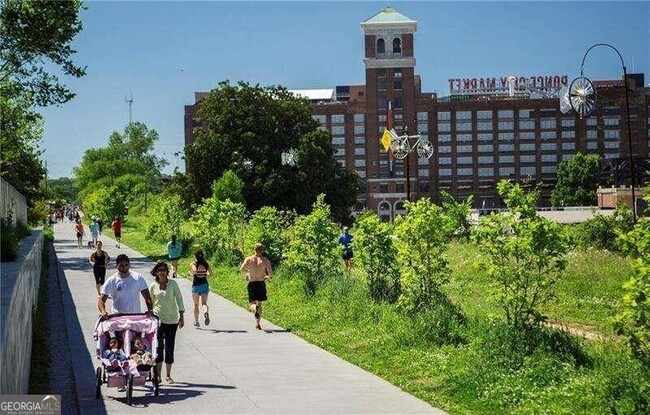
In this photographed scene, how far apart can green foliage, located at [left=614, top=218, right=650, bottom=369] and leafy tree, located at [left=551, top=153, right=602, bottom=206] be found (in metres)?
108

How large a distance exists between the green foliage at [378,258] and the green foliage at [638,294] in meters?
9.17

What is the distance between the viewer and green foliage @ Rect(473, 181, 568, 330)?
13148 millimetres

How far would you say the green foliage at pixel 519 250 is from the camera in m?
13.1

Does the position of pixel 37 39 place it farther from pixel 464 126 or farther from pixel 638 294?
pixel 464 126

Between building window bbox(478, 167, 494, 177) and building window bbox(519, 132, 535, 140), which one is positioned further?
building window bbox(519, 132, 535, 140)

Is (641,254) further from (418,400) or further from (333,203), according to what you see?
(333,203)

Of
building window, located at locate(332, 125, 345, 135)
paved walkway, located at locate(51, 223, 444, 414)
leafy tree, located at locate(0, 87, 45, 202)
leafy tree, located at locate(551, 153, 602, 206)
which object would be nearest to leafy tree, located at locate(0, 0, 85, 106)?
leafy tree, located at locate(0, 87, 45, 202)

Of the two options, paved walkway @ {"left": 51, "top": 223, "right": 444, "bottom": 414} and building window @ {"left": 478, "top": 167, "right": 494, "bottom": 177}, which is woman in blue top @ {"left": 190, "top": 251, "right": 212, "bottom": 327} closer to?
paved walkway @ {"left": 51, "top": 223, "right": 444, "bottom": 414}

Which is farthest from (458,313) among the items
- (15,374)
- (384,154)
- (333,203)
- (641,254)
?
(384,154)

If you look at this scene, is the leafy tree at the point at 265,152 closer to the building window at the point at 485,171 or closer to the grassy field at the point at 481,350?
the grassy field at the point at 481,350

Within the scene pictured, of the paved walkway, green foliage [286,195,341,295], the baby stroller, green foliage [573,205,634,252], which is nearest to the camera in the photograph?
the paved walkway

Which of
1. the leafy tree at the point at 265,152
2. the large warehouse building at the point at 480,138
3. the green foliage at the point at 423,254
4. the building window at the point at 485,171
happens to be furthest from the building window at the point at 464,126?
the green foliage at the point at 423,254

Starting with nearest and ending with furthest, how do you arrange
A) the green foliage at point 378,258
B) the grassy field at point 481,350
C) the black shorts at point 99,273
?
the grassy field at point 481,350 < the green foliage at point 378,258 < the black shorts at point 99,273

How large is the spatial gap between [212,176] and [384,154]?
82358 mm
